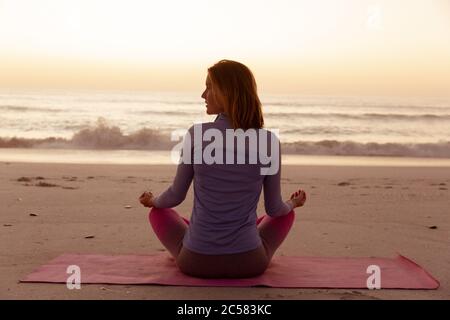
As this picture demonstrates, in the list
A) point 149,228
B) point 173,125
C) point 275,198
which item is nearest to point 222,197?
point 275,198

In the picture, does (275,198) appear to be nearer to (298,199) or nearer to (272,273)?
(298,199)

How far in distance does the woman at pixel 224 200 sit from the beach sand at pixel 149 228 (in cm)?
20

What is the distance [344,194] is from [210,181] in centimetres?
469

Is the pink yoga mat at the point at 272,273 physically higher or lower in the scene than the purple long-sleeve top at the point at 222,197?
lower

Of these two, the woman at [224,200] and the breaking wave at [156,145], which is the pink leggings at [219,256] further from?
the breaking wave at [156,145]

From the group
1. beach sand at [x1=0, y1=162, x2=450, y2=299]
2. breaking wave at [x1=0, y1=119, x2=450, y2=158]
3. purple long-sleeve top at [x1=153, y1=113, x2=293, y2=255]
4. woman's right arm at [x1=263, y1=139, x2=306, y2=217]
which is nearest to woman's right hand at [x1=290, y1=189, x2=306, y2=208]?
woman's right arm at [x1=263, y1=139, x2=306, y2=217]

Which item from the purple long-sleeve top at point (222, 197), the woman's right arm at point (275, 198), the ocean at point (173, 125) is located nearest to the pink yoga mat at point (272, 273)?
the purple long-sleeve top at point (222, 197)

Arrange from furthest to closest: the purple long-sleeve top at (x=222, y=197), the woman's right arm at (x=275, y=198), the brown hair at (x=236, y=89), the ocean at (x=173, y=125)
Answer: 1. the ocean at (x=173, y=125)
2. the woman's right arm at (x=275, y=198)
3. the purple long-sleeve top at (x=222, y=197)
4. the brown hair at (x=236, y=89)

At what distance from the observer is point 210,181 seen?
158 inches

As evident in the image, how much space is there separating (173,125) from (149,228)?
1789cm

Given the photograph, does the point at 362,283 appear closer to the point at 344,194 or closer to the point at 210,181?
the point at 210,181

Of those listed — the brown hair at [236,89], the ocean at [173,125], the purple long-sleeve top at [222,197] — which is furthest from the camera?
the ocean at [173,125]

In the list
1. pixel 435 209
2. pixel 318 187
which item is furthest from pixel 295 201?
pixel 318 187

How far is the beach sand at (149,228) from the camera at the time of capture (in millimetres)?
4000
